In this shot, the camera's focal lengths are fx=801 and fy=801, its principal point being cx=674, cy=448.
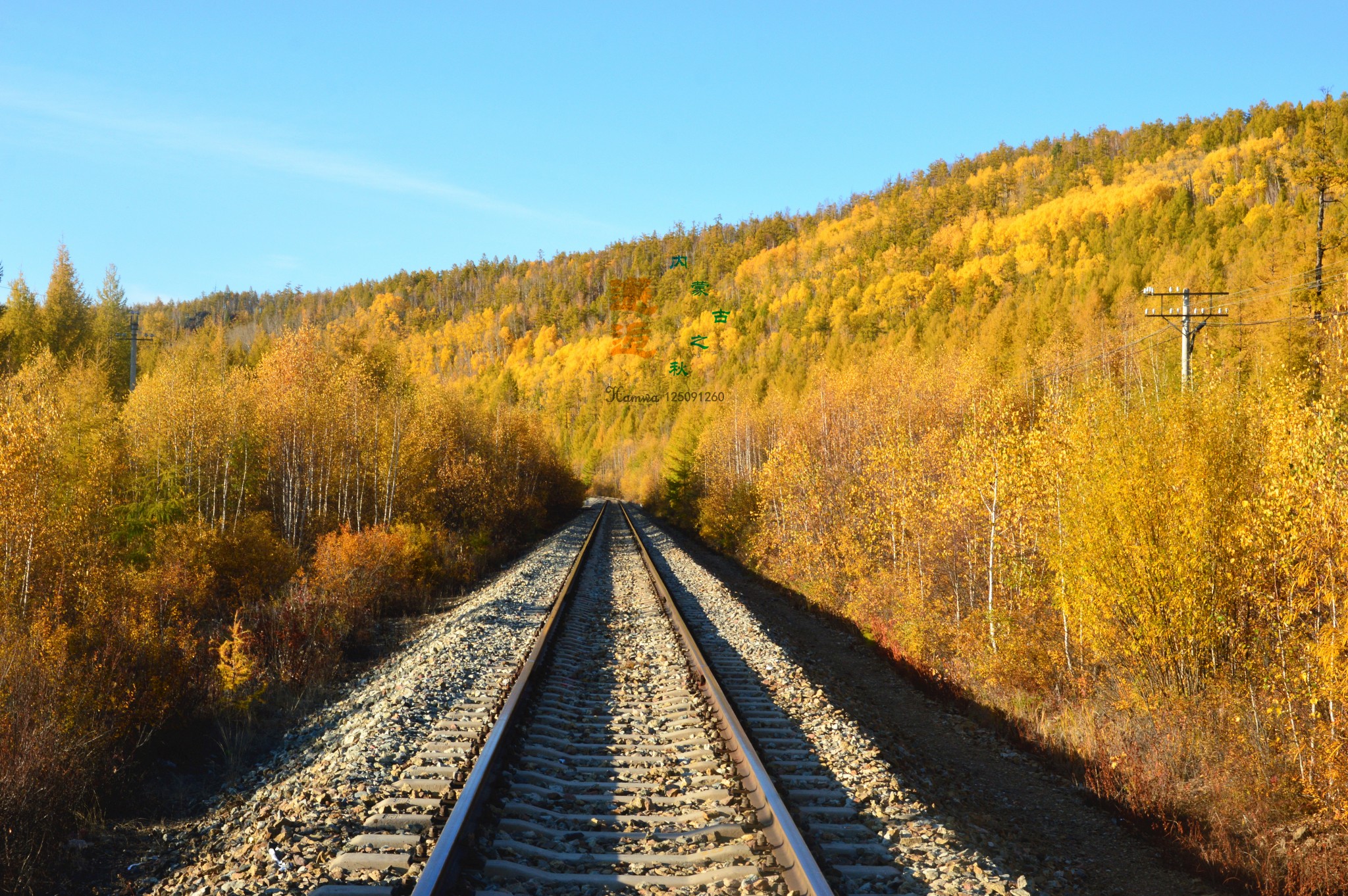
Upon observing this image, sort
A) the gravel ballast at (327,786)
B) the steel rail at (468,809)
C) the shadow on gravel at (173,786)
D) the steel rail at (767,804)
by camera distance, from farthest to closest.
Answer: the shadow on gravel at (173,786)
the gravel ballast at (327,786)
the steel rail at (767,804)
the steel rail at (468,809)

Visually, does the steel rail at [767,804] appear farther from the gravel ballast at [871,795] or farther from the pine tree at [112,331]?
the pine tree at [112,331]

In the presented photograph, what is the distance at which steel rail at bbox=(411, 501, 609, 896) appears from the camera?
3902 millimetres

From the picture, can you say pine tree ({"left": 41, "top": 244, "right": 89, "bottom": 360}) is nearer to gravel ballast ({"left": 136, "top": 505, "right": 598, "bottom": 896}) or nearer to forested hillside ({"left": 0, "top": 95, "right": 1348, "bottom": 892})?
forested hillside ({"left": 0, "top": 95, "right": 1348, "bottom": 892})

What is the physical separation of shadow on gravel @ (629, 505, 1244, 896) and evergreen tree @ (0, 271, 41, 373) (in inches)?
1693

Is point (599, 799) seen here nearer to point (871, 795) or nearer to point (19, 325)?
point (871, 795)

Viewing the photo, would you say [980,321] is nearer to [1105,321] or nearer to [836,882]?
[1105,321]

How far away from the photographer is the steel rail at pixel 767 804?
162 inches

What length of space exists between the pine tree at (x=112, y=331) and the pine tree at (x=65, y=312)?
949mm

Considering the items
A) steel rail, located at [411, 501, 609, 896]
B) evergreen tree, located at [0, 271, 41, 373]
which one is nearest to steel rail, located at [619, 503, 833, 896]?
steel rail, located at [411, 501, 609, 896]

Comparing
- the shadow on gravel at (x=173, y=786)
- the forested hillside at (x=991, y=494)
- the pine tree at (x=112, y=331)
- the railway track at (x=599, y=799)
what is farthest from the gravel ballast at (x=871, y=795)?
the pine tree at (x=112, y=331)

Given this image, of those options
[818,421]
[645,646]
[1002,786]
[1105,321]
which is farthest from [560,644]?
[1105,321]

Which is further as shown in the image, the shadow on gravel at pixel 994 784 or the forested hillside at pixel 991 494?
the forested hillside at pixel 991 494

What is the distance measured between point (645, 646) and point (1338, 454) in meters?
8.12

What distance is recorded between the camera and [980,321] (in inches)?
2936
